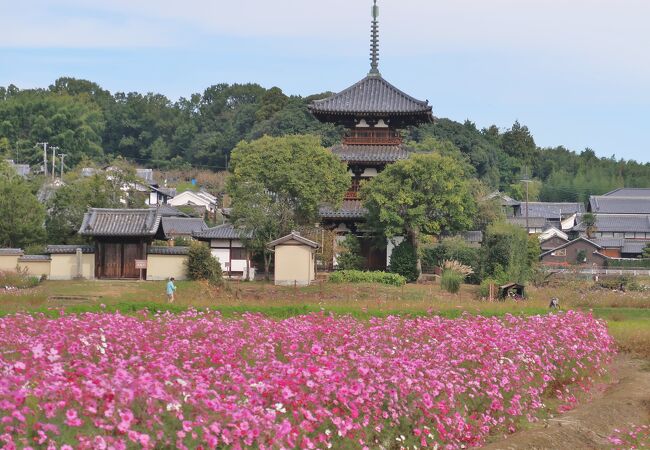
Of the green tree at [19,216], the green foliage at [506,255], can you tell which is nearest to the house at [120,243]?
the green tree at [19,216]

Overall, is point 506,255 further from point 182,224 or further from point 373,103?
point 182,224

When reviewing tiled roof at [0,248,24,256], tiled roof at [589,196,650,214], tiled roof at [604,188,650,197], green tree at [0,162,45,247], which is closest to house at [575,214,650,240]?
tiled roof at [589,196,650,214]

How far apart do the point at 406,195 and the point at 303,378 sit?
32335 millimetres

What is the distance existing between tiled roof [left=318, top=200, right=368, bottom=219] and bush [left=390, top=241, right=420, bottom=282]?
10.0 feet

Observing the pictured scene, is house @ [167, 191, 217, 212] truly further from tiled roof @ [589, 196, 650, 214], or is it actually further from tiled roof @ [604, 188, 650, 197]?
tiled roof @ [604, 188, 650, 197]

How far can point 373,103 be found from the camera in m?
49.2

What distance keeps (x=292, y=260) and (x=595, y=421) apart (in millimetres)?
27520

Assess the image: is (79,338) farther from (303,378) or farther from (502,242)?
(502,242)

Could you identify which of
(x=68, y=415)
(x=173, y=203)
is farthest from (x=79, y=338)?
(x=173, y=203)

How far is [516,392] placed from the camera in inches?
552

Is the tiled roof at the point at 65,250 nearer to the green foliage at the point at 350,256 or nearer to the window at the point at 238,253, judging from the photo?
the window at the point at 238,253

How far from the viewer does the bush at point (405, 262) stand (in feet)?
142

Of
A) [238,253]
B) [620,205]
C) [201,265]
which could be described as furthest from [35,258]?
[620,205]

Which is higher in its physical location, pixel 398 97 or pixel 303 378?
pixel 398 97
